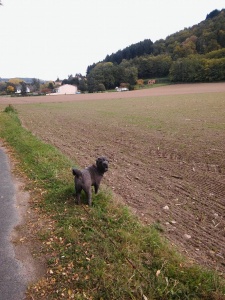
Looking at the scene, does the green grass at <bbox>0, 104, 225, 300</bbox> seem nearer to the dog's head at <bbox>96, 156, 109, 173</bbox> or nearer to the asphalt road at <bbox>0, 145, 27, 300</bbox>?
the asphalt road at <bbox>0, 145, 27, 300</bbox>

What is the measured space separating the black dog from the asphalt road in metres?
1.43

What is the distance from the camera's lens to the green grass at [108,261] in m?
3.26

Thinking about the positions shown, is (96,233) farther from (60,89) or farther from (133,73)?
(60,89)

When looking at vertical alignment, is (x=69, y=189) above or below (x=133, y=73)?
below

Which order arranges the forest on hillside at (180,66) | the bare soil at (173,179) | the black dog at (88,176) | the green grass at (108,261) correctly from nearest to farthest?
the green grass at (108,261) < the black dog at (88,176) < the bare soil at (173,179) < the forest on hillside at (180,66)

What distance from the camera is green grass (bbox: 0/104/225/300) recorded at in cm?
326

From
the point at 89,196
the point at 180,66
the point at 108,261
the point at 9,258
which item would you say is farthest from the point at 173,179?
A: the point at 180,66

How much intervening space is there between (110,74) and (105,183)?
4252 inches

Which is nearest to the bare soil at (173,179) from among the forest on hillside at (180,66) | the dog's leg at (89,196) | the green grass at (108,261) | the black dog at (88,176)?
the green grass at (108,261)

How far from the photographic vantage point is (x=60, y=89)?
130m

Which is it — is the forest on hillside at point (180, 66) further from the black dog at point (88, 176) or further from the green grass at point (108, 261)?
the green grass at point (108, 261)

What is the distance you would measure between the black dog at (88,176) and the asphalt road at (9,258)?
4.70ft

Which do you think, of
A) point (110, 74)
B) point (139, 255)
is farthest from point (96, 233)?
point (110, 74)

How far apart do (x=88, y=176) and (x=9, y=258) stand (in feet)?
6.84
